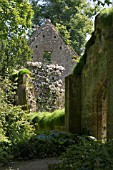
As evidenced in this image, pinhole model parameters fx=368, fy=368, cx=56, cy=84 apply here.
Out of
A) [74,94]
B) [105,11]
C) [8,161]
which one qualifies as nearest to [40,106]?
[74,94]

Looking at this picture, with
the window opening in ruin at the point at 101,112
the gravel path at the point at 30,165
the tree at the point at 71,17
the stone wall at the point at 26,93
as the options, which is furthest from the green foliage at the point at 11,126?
the tree at the point at 71,17

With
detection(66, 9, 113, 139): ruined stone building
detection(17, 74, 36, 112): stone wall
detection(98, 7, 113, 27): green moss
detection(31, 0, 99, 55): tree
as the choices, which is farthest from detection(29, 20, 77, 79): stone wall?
detection(98, 7, 113, 27): green moss

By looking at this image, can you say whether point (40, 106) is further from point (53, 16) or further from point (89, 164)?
point (53, 16)

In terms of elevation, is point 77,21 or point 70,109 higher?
point 77,21

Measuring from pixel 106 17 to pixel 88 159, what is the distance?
5.33 m

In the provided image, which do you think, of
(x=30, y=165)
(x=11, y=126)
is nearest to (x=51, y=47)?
(x=11, y=126)

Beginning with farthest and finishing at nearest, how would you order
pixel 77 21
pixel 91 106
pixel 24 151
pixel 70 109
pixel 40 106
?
1. pixel 77 21
2. pixel 40 106
3. pixel 70 109
4. pixel 91 106
5. pixel 24 151

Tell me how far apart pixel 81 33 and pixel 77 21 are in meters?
1.28

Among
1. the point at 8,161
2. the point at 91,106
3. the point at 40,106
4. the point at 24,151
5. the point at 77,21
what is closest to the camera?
the point at 8,161

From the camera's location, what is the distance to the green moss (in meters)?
10.1

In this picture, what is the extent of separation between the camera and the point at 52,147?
990 centimetres

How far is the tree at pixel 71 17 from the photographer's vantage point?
3556 centimetres

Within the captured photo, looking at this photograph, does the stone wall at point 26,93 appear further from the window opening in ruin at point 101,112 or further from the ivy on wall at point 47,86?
the window opening in ruin at point 101,112

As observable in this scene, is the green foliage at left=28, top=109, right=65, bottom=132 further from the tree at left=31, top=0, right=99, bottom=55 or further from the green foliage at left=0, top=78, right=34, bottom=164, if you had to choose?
the tree at left=31, top=0, right=99, bottom=55
